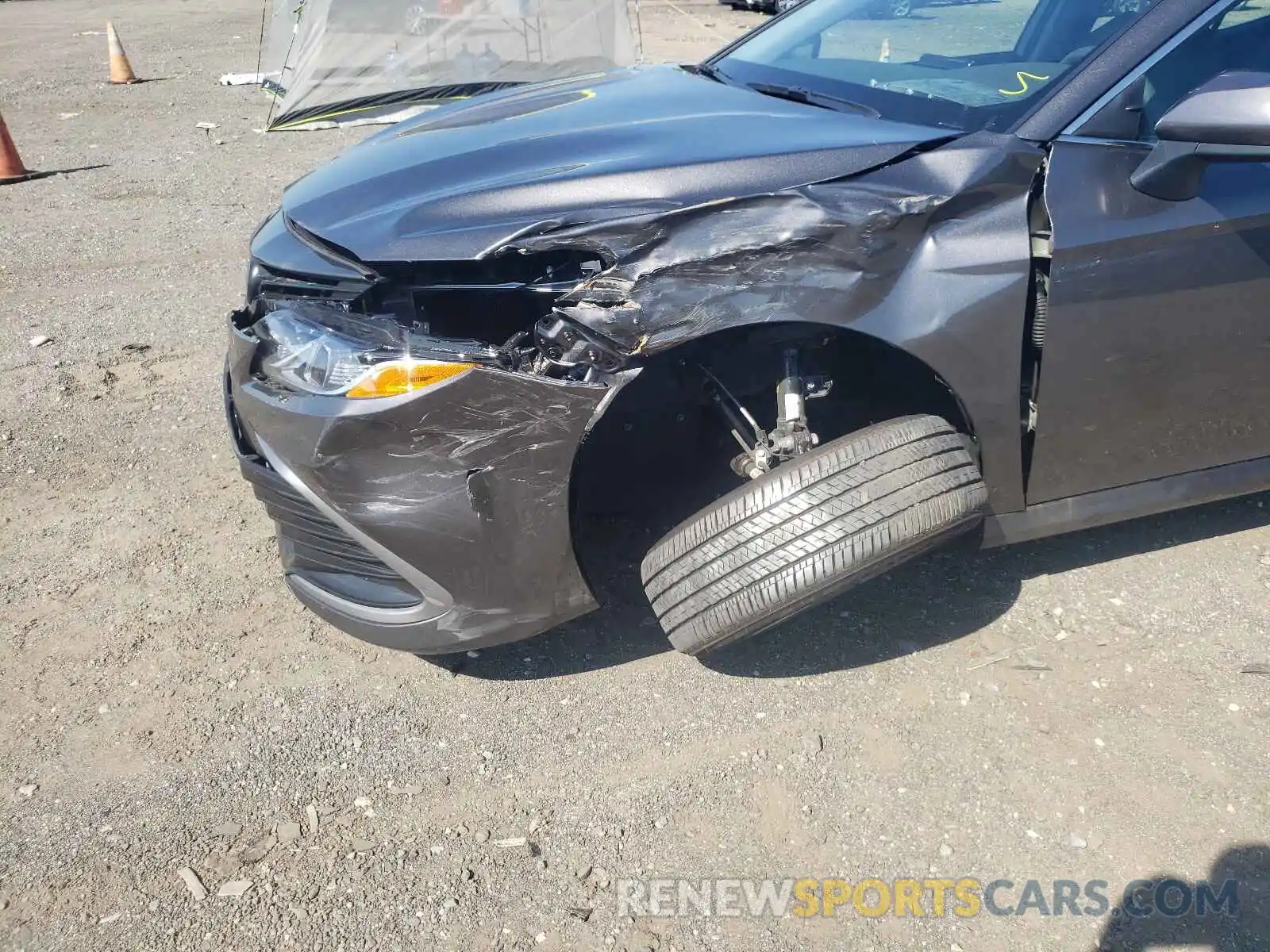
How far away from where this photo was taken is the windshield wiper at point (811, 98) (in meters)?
2.72

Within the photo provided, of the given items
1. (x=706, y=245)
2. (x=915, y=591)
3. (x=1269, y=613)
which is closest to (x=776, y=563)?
(x=706, y=245)

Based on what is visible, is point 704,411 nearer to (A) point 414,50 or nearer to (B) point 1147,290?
(B) point 1147,290

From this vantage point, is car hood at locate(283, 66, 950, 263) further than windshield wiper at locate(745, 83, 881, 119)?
No

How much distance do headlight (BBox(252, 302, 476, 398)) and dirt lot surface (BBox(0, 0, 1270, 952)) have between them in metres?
0.84

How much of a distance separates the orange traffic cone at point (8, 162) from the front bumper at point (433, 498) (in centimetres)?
667

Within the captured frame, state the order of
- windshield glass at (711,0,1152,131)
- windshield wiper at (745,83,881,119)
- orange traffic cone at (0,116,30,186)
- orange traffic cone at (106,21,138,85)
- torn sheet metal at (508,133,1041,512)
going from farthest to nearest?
orange traffic cone at (106,21,138,85) < orange traffic cone at (0,116,30,186) < windshield wiper at (745,83,881,119) < windshield glass at (711,0,1152,131) < torn sheet metal at (508,133,1041,512)

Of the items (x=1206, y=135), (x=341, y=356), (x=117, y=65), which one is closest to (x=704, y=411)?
(x=341, y=356)

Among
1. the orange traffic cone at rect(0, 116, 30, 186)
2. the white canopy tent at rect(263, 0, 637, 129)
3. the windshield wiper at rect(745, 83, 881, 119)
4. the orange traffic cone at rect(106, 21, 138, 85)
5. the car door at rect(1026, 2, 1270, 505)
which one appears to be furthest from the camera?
the orange traffic cone at rect(106, 21, 138, 85)

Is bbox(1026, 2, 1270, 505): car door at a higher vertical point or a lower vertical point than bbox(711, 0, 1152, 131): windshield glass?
lower

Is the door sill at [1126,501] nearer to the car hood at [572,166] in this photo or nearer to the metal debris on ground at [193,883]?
the car hood at [572,166]

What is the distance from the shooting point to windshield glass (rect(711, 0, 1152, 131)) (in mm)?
2566

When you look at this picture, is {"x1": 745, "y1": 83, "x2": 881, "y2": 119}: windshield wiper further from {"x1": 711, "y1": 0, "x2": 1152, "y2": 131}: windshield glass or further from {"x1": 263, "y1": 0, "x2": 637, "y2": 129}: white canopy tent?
{"x1": 263, "y1": 0, "x2": 637, "y2": 129}: white canopy tent

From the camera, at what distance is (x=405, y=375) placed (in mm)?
2143

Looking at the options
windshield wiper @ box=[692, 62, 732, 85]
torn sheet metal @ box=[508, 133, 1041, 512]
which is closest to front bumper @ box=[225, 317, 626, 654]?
torn sheet metal @ box=[508, 133, 1041, 512]
